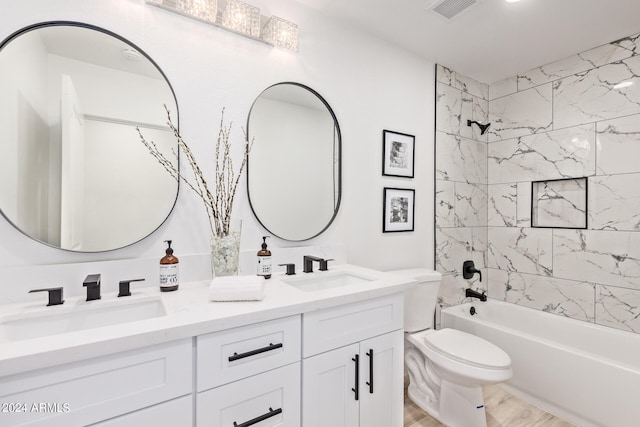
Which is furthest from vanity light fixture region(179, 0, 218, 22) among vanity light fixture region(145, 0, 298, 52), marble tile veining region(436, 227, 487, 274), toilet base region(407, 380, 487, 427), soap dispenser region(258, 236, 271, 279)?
toilet base region(407, 380, 487, 427)

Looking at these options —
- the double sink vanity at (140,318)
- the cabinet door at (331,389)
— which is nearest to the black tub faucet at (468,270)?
the double sink vanity at (140,318)

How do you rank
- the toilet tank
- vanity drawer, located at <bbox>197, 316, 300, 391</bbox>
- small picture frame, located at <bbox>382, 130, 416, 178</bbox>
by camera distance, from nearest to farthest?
vanity drawer, located at <bbox>197, 316, 300, 391</bbox>, the toilet tank, small picture frame, located at <bbox>382, 130, 416, 178</bbox>

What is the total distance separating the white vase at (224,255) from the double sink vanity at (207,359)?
105 mm

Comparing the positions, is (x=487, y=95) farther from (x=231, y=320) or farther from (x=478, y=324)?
(x=231, y=320)

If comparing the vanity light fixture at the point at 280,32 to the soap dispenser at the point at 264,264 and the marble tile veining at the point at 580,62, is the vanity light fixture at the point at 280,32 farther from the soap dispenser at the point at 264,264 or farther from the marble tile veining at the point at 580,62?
the marble tile veining at the point at 580,62

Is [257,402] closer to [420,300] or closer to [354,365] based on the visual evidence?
[354,365]

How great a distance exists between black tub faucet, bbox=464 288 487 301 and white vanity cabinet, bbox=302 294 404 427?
1527 millimetres

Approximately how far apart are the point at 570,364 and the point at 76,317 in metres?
2.66

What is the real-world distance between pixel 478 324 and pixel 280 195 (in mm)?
1898

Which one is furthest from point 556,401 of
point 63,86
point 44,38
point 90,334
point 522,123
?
point 44,38

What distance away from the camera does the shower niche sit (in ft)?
7.68

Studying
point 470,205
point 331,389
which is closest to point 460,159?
point 470,205

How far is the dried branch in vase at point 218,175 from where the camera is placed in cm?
137

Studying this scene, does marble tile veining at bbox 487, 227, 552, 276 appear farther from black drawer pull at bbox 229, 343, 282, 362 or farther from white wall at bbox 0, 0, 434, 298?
black drawer pull at bbox 229, 343, 282, 362
